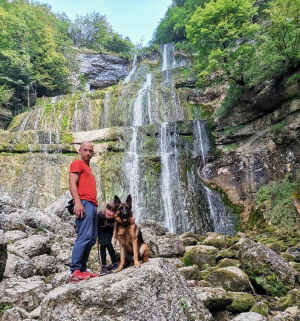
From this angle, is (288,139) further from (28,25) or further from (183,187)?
(28,25)

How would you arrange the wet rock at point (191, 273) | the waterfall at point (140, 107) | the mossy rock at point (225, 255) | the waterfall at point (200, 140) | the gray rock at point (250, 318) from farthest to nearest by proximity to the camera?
the waterfall at point (140, 107) < the waterfall at point (200, 140) < the mossy rock at point (225, 255) < the wet rock at point (191, 273) < the gray rock at point (250, 318)

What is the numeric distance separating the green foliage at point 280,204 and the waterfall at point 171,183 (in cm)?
376

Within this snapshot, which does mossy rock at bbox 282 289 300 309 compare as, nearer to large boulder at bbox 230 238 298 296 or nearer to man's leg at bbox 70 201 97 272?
large boulder at bbox 230 238 298 296

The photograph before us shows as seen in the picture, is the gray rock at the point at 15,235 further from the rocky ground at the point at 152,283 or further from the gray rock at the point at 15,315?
the gray rock at the point at 15,315

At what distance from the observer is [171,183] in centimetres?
1487

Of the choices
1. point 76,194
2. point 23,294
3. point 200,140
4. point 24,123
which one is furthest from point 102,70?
point 76,194

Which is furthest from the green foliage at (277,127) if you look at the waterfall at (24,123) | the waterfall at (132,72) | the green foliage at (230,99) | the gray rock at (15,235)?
the waterfall at (132,72)

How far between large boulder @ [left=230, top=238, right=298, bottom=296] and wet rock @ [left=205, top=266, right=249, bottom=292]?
0.65 feet

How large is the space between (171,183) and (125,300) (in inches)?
497

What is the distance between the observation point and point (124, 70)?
1453 inches

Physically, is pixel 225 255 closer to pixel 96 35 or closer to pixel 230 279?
pixel 230 279

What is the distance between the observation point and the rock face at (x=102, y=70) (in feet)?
115

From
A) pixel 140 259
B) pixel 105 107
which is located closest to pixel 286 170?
pixel 140 259

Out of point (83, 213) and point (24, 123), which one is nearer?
point (83, 213)
